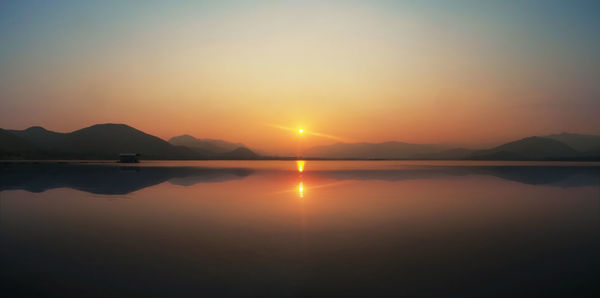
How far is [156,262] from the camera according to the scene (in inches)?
450

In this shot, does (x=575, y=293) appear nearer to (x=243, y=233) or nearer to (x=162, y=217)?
(x=243, y=233)

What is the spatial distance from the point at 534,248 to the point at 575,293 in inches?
202

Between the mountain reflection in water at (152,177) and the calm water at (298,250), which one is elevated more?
the mountain reflection in water at (152,177)

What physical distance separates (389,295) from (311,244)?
559cm

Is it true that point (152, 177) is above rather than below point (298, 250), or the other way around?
above

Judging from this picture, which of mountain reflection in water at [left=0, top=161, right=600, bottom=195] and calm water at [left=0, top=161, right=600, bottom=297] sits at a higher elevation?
mountain reflection in water at [left=0, top=161, right=600, bottom=195]

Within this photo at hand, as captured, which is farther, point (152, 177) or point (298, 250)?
point (152, 177)

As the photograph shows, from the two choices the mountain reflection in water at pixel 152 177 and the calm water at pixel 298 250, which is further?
the mountain reflection in water at pixel 152 177

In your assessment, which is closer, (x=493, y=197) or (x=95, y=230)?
(x=95, y=230)

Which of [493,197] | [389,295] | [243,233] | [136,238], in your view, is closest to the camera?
[389,295]

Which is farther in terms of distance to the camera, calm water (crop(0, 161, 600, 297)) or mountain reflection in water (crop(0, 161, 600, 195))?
mountain reflection in water (crop(0, 161, 600, 195))

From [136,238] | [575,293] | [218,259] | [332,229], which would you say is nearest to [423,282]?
[575,293]

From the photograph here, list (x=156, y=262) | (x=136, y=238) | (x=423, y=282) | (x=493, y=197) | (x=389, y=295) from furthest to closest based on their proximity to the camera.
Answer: (x=493, y=197)
(x=136, y=238)
(x=156, y=262)
(x=423, y=282)
(x=389, y=295)

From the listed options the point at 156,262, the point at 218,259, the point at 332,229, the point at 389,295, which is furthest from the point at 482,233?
the point at 156,262
